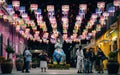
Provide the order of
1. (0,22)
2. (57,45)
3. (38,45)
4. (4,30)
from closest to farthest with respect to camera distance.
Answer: (0,22), (4,30), (57,45), (38,45)

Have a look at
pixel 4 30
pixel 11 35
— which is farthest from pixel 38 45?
pixel 4 30

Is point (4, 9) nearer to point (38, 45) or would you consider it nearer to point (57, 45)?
point (57, 45)

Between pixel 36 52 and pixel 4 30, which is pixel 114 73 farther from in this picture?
pixel 36 52

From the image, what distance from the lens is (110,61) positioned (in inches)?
931

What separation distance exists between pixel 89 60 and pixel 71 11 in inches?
568

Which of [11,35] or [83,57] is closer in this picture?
[83,57]

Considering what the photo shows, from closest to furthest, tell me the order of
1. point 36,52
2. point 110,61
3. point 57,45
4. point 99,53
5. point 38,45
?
point 110,61, point 99,53, point 57,45, point 36,52, point 38,45

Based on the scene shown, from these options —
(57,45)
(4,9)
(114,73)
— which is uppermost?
(4,9)

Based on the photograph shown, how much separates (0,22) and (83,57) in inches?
385

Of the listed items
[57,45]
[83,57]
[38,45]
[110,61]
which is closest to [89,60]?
[83,57]

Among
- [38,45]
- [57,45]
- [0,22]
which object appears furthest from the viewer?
[38,45]

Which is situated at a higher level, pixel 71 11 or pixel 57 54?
pixel 71 11

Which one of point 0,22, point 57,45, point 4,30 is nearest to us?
point 0,22

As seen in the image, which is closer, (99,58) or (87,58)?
(99,58)
